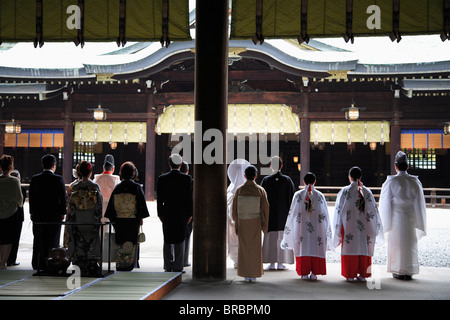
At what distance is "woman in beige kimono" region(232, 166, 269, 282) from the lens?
20.6ft

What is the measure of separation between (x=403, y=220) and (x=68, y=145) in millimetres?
12424

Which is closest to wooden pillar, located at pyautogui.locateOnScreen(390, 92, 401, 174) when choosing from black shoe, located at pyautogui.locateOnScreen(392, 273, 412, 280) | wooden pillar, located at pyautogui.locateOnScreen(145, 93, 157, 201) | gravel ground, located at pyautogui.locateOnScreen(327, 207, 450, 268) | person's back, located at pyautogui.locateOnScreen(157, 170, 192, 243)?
gravel ground, located at pyautogui.locateOnScreen(327, 207, 450, 268)

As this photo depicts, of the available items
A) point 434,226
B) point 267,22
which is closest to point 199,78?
point 267,22

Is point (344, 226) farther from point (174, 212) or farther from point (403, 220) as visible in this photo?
point (174, 212)

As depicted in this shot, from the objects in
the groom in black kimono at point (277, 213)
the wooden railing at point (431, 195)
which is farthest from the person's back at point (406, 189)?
the wooden railing at point (431, 195)

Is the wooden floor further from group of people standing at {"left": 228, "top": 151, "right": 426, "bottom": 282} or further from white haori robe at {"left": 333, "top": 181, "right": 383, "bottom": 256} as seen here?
white haori robe at {"left": 333, "top": 181, "right": 383, "bottom": 256}

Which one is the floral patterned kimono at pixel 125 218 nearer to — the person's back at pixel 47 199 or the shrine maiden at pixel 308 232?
the person's back at pixel 47 199

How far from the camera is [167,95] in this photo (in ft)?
52.0

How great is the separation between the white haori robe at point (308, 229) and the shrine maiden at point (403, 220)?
86 centimetres

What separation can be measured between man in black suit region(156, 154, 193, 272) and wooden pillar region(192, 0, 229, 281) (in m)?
0.35
